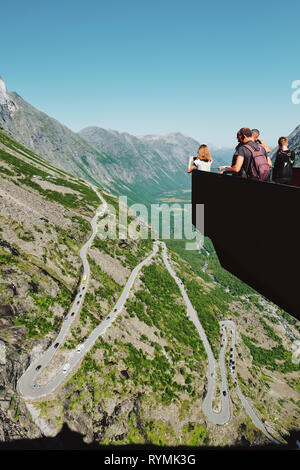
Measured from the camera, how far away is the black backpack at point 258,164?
19.4 ft

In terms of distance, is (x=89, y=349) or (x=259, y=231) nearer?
(x=259, y=231)

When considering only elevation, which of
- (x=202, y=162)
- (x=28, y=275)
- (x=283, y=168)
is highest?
(x=202, y=162)

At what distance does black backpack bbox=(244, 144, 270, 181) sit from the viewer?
233 inches

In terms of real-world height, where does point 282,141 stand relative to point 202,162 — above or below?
above

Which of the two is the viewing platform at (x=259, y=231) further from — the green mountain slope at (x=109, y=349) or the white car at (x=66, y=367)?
the white car at (x=66, y=367)

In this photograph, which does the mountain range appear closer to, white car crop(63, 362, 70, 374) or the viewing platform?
white car crop(63, 362, 70, 374)

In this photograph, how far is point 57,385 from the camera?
3894 cm

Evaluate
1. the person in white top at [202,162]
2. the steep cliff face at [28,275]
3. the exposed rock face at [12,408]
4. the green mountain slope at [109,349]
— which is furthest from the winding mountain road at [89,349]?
the person in white top at [202,162]

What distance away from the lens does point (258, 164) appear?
19.4 ft

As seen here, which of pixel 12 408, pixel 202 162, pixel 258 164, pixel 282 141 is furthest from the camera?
pixel 12 408

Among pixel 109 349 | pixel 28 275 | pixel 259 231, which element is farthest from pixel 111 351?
pixel 259 231

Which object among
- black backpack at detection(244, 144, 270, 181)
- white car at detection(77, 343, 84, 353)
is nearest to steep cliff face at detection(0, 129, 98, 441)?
white car at detection(77, 343, 84, 353)

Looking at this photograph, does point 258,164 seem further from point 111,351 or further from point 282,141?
point 111,351
